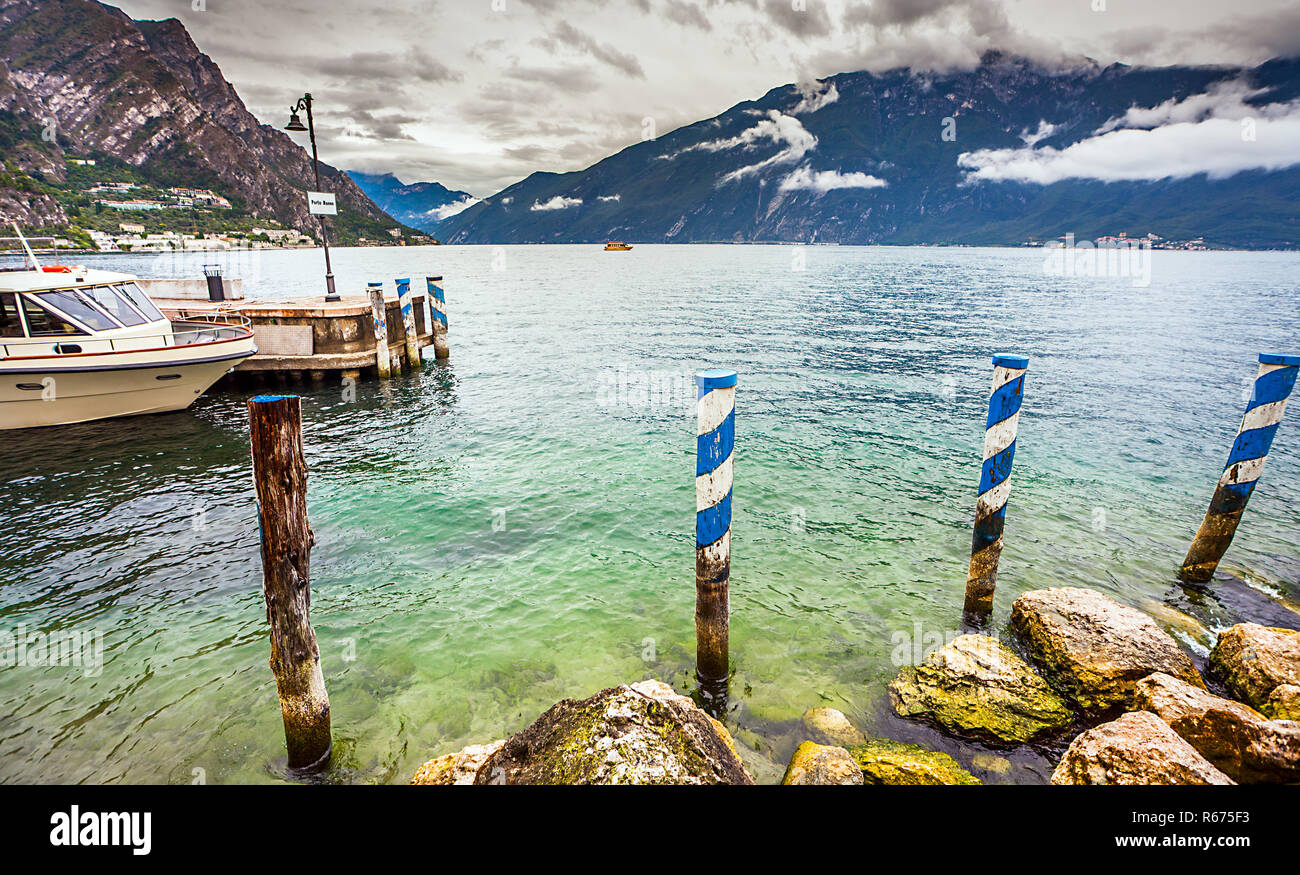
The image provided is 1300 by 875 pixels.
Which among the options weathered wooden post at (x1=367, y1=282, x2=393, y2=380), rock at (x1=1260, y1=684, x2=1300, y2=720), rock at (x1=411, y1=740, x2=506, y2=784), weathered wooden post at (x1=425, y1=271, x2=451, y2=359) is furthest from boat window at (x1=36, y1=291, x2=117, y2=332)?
rock at (x1=1260, y1=684, x2=1300, y2=720)

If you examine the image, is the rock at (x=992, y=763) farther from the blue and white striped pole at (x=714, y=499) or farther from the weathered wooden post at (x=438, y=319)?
the weathered wooden post at (x=438, y=319)

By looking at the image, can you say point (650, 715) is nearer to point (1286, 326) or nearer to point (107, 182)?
point (1286, 326)

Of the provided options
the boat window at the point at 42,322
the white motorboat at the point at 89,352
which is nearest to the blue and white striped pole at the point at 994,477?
the white motorboat at the point at 89,352

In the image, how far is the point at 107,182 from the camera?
16888 centimetres

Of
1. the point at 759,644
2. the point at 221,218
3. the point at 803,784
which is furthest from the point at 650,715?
the point at 221,218

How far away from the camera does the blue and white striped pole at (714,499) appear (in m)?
5.57

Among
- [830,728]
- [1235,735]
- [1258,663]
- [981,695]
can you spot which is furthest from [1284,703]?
[830,728]

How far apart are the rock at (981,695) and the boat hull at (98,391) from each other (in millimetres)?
20255

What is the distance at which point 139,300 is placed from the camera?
17.1 meters

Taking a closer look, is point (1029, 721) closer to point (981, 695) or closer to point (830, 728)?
point (981, 695)

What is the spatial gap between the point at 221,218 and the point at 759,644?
228723 millimetres

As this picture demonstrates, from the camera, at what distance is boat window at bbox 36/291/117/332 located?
580 inches

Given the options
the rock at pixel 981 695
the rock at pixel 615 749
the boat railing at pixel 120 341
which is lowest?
the rock at pixel 981 695
